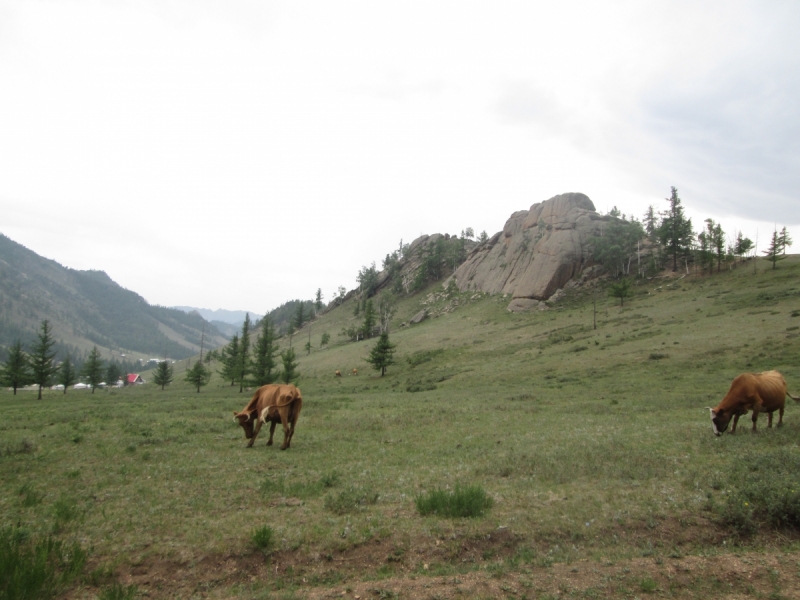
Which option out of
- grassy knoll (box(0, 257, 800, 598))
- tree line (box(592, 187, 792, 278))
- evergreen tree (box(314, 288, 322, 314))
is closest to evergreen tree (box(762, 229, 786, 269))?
tree line (box(592, 187, 792, 278))

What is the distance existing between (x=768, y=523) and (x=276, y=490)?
36.3 ft

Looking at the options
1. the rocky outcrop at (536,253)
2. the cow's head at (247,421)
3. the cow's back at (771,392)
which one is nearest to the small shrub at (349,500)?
the cow's head at (247,421)

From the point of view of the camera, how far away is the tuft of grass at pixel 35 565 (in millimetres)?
6080

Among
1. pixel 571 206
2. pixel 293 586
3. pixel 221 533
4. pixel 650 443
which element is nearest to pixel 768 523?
pixel 650 443

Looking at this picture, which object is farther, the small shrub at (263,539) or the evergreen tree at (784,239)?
the evergreen tree at (784,239)

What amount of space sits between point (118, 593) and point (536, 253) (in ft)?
360

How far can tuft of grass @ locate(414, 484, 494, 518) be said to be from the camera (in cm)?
909

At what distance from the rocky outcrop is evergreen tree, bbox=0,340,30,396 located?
87155 mm

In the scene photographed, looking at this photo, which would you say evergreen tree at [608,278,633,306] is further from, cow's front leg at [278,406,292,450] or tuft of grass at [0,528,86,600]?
tuft of grass at [0,528,86,600]

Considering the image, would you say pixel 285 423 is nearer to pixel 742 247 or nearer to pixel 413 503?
pixel 413 503

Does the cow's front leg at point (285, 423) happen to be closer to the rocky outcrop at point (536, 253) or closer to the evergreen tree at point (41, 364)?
the evergreen tree at point (41, 364)

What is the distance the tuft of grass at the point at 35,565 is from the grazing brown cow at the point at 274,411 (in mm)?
8865

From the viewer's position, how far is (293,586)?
6.77 m

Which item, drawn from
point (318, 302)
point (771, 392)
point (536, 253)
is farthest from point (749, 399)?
point (318, 302)
